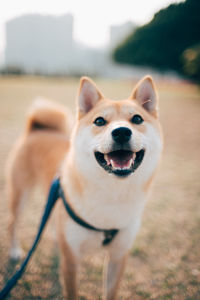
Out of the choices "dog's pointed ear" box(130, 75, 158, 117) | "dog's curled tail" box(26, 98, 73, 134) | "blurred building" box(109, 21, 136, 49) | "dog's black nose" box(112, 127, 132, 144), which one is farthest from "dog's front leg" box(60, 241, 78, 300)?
"blurred building" box(109, 21, 136, 49)

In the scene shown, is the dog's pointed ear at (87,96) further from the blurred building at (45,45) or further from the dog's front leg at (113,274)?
the blurred building at (45,45)

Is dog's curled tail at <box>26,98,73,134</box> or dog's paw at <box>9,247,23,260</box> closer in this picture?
dog's paw at <box>9,247,23,260</box>

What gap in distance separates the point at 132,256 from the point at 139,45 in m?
32.1

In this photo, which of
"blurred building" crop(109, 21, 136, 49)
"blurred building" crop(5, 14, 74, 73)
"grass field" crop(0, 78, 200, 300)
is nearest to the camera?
"grass field" crop(0, 78, 200, 300)

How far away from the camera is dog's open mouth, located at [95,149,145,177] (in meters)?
1.42

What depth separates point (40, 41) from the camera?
7844 centimetres

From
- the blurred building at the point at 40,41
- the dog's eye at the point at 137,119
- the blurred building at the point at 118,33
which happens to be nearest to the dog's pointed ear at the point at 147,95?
the dog's eye at the point at 137,119

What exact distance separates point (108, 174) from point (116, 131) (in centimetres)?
28

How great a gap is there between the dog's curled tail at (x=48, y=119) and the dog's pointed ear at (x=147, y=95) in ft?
3.61

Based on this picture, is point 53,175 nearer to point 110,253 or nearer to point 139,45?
point 110,253

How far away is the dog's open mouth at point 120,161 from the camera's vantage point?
4.65 feet

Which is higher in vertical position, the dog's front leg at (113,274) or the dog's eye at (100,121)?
the dog's eye at (100,121)

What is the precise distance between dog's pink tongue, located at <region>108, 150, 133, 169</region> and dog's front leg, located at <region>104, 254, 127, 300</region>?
0.85 m

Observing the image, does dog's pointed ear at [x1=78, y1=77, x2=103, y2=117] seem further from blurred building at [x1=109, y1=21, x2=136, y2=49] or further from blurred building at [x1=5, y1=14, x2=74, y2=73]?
blurred building at [x1=5, y1=14, x2=74, y2=73]
